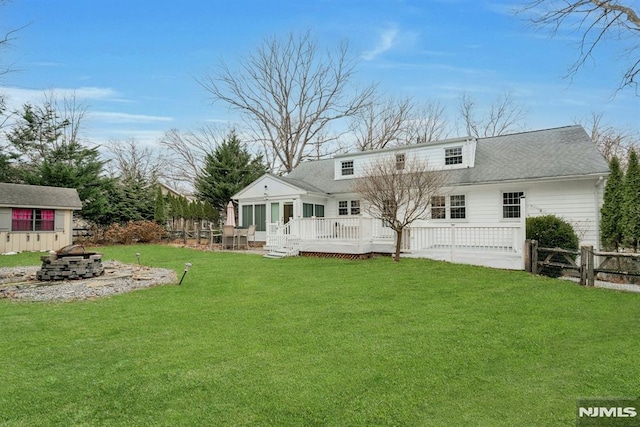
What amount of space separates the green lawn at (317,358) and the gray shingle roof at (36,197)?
1432 cm

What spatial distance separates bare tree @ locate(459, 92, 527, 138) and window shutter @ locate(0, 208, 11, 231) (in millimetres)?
30610

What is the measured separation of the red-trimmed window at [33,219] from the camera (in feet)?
55.0

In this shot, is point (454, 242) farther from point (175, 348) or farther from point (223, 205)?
point (223, 205)

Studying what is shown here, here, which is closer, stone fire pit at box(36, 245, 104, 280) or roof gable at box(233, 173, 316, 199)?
stone fire pit at box(36, 245, 104, 280)

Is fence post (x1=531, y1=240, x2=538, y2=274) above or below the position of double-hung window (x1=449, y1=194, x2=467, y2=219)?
below

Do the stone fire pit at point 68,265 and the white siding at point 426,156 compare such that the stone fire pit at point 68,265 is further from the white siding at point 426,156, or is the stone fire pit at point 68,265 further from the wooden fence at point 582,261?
the wooden fence at point 582,261

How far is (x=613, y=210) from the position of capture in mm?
11500

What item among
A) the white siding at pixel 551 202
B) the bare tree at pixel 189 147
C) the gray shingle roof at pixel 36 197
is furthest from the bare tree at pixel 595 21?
the bare tree at pixel 189 147

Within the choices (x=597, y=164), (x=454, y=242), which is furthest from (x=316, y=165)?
(x=597, y=164)

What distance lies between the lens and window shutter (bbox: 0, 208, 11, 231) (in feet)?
53.4

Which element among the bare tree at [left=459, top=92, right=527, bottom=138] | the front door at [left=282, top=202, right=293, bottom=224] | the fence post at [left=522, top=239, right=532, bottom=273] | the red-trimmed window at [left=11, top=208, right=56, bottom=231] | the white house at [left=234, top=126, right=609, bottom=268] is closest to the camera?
the fence post at [left=522, top=239, right=532, bottom=273]

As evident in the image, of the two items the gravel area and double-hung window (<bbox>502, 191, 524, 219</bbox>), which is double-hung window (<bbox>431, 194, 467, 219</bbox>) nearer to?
double-hung window (<bbox>502, 191, 524, 219</bbox>)

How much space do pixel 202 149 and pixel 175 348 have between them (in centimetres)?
3320

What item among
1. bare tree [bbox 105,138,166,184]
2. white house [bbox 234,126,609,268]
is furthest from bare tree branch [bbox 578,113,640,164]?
bare tree [bbox 105,138,166,184]
